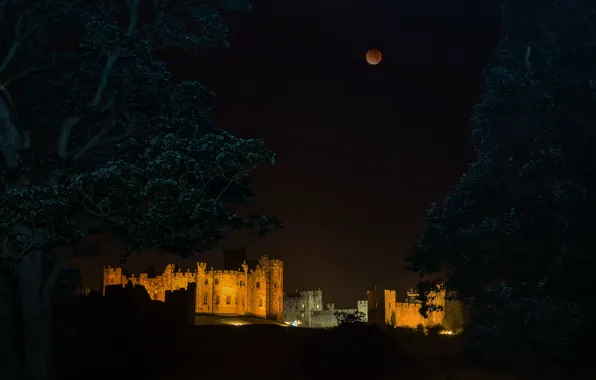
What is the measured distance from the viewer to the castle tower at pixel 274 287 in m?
88.0

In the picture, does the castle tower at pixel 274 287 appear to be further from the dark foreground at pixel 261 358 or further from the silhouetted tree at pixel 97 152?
the silhouetted tree at pixel 97 152

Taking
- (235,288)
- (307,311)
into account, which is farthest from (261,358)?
(307,311)

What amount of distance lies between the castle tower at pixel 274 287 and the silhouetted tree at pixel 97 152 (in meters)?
72.4

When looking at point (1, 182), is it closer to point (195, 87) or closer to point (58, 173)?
point (58, 173)

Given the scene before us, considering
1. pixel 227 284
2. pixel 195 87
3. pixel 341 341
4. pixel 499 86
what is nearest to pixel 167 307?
pixel 341 341

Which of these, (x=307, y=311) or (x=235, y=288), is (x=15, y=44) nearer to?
(x=235, y=288)

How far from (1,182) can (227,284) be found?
74.5 m

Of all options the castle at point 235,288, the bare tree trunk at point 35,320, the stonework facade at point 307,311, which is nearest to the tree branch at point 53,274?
the bare tree trunk at point 35,320

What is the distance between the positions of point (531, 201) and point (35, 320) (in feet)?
44.6

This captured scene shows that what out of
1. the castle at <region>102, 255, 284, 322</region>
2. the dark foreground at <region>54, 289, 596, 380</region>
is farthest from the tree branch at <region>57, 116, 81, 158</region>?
the castle at <region>102, 255, 284, 322</region>

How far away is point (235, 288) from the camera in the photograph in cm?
8775

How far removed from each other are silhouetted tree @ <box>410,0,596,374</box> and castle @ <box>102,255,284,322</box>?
6731 centimetres

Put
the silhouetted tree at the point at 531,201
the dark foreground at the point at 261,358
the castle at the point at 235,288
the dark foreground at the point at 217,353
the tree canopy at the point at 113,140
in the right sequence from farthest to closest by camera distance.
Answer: the castle at the point at 235,288 < the dark foreground at the point at 261,358 < the dark foreground at the point at 217,353 < the silhouetted tree at the point at 531,201 < the tree canopy at the point at 113,140

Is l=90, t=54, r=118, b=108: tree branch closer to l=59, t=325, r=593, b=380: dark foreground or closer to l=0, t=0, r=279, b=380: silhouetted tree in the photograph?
l=0, t=0, r=279, b=380: silhouetted tree
